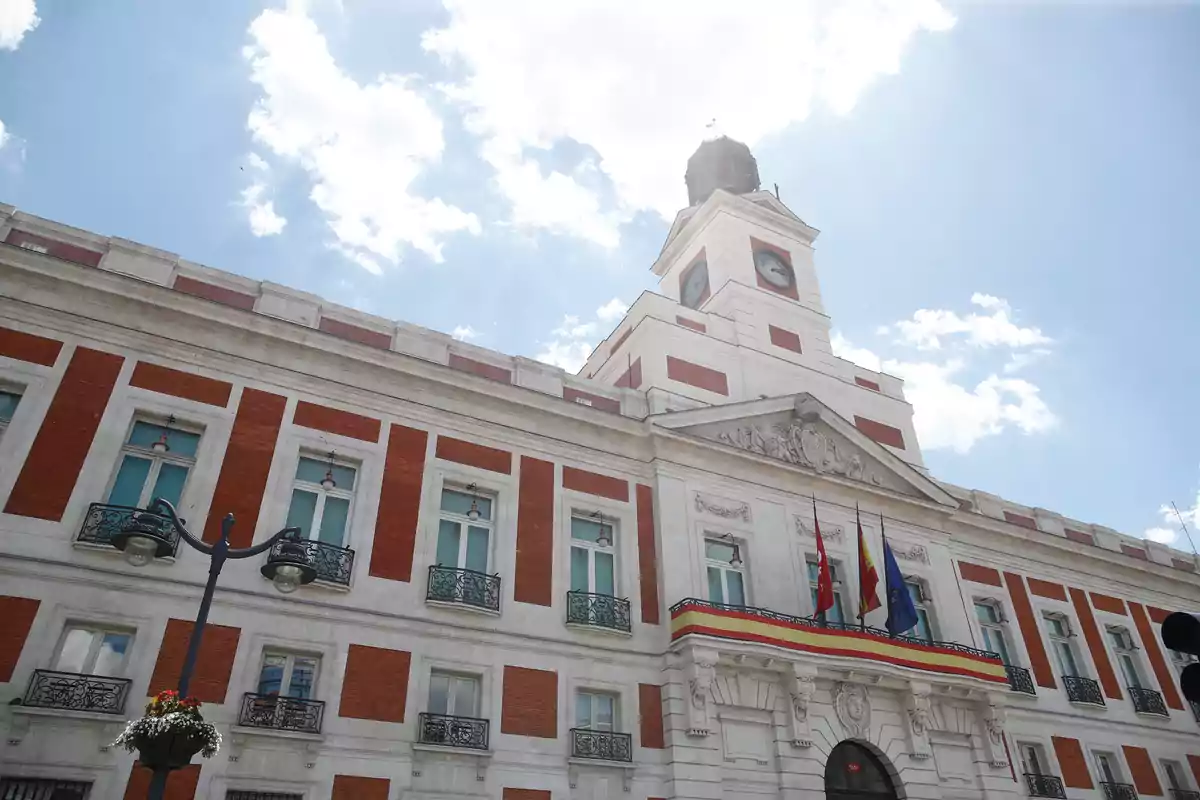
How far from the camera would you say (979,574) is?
76.9 feet

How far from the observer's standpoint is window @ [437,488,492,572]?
16.3m

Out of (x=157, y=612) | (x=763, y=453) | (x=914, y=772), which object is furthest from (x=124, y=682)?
(x=914, y=772)

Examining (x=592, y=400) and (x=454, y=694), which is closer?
(x=454, y=694)

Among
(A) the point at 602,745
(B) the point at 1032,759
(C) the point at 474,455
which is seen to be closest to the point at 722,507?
(C) the point at 474,455

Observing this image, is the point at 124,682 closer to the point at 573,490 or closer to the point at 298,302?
the point at 298,302

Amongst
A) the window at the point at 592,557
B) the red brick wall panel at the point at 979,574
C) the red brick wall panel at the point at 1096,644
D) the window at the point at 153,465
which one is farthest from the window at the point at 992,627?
Result: the window at the point at 153,465

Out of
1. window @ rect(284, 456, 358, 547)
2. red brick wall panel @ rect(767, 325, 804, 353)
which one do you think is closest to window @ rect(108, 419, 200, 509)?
window @ rect(284, 456, 358, 547)

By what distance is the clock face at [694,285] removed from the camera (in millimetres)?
27656

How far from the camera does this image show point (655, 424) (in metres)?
19.3

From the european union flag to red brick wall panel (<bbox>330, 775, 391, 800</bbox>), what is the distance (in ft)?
37.6

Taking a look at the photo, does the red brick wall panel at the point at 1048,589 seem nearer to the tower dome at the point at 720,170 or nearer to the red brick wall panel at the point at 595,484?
the red brick wall panel at the point at 595,484

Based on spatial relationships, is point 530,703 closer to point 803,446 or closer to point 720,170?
point 803,446

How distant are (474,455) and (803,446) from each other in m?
8.91

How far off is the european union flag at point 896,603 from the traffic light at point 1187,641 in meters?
13.6
